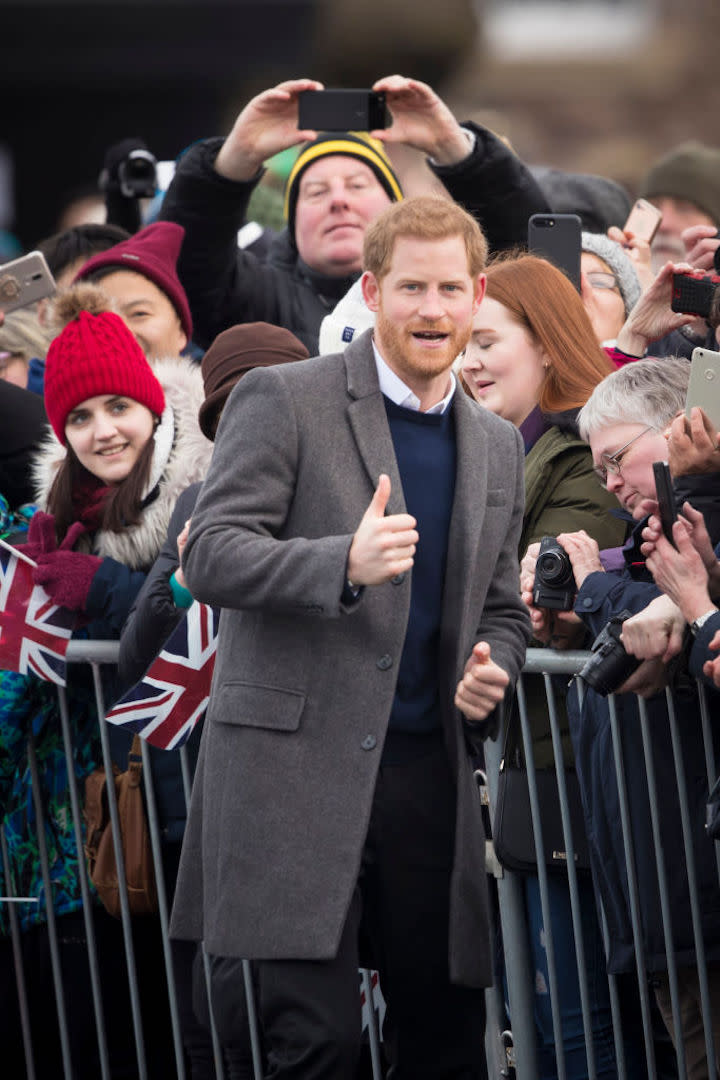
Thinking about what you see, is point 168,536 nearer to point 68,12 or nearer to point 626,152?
point 626,152

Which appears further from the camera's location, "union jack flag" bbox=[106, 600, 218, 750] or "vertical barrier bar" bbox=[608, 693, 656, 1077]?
"union jack flag" bbox=[106, 600, 218, 750]

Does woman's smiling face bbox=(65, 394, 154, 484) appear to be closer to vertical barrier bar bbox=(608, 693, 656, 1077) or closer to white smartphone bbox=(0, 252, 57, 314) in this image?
white smartphone bbox=(0, 252, 57, 314)

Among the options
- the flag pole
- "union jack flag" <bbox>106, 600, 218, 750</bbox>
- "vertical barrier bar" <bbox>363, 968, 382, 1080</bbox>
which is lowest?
"vertical barrier bar" <bbox>363, 968, 382, 1080</bbox>

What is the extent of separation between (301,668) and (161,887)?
1213 mm

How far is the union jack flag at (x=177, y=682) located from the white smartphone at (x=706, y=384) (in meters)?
1.33

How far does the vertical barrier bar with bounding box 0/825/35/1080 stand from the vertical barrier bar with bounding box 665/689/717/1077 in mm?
1831

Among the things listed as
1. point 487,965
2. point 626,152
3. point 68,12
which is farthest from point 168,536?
point 68,12

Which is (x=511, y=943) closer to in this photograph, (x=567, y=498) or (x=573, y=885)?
(x=573, y=885)

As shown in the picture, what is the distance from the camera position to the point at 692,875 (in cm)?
431

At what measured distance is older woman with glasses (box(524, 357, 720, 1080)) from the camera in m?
4.33

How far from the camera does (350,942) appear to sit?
385 cm

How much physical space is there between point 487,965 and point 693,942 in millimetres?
642

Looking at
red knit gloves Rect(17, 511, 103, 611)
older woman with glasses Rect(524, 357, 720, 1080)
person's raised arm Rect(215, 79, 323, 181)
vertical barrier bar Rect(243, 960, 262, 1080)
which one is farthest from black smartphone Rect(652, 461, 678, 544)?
person's raised arm Rect(215, 79, 323, 181)

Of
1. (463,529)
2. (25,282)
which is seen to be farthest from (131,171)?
(463,529)
